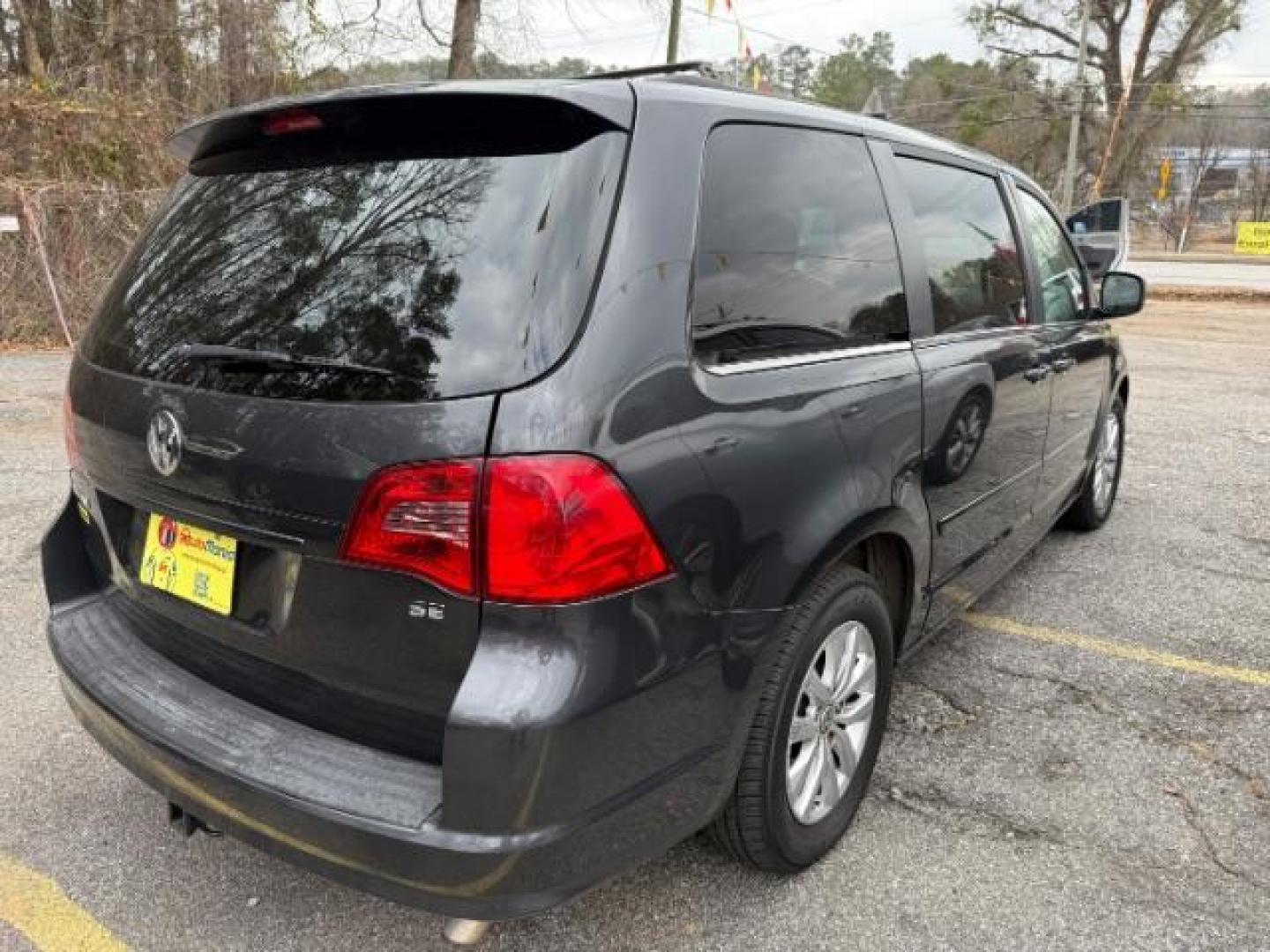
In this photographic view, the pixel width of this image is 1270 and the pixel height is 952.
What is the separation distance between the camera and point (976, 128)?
158 feet

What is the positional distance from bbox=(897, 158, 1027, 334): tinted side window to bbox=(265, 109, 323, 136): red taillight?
62.3 inches

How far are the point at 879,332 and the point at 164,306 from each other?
170cm

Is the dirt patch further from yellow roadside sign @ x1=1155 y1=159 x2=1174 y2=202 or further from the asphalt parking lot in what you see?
yellow roadside sign @ x1=1155 y1=159 x2=1174 y2=202

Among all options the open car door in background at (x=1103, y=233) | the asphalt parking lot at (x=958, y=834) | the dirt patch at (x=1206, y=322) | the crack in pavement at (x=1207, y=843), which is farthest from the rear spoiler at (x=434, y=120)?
the dirt patch at (x=1206, y=322)

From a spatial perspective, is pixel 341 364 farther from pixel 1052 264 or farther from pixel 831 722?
pixel 1052 264

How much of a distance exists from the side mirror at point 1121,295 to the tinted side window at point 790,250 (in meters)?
2.28

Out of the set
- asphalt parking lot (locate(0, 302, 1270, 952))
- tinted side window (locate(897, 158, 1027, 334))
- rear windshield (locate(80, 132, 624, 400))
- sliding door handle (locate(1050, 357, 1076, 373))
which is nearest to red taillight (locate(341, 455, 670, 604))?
rear windshield (locate(80, 132, 624, 400))

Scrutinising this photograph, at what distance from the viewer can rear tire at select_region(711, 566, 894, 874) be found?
82.2 inches

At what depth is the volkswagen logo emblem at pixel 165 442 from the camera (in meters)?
1.92

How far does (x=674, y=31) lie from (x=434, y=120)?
23168 mm

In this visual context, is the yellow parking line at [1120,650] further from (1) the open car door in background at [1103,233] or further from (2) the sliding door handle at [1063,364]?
(1) the open car door in background at [1103,233]

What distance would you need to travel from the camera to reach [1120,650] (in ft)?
11.9

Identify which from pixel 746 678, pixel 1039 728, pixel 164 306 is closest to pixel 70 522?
pixel 164 306

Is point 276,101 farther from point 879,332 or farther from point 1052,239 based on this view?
point 1052,239
